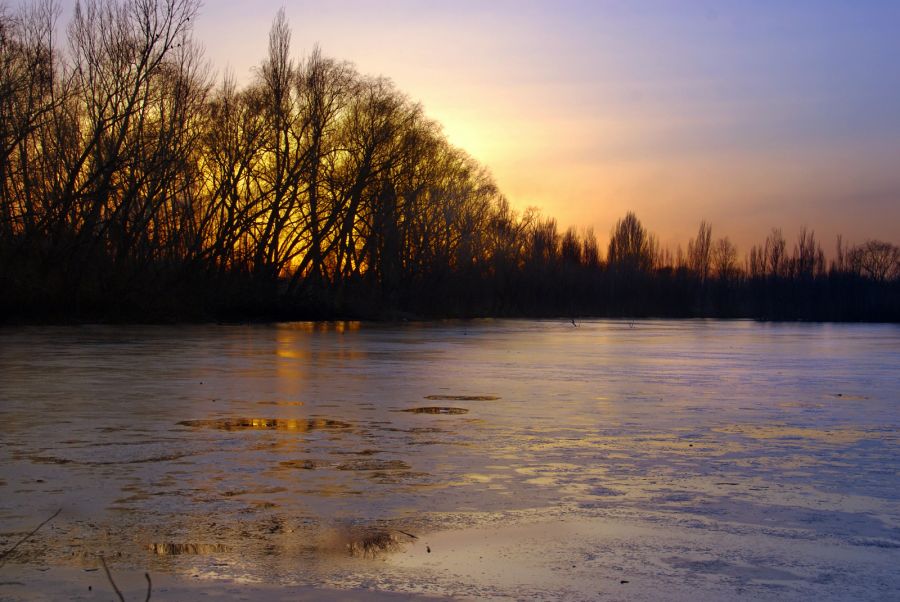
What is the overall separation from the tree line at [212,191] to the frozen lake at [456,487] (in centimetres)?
2189

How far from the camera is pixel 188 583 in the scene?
3.62 metres

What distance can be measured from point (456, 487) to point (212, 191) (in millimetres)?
43876

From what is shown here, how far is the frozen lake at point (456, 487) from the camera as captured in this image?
3.80 meters

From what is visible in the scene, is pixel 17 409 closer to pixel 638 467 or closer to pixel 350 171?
pixel 638 467

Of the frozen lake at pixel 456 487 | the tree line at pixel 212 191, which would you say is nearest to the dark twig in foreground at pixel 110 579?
the frozen lake at pixel 456 487

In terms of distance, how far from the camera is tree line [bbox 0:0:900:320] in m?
32.5

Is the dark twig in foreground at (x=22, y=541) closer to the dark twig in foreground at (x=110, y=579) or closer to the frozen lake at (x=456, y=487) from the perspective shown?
the frozen lake at (x=456, y=487)

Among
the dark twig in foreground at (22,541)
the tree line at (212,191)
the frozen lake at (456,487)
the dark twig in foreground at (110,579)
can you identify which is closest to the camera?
the dark twig in foreground at (110,579)

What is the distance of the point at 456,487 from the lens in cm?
560

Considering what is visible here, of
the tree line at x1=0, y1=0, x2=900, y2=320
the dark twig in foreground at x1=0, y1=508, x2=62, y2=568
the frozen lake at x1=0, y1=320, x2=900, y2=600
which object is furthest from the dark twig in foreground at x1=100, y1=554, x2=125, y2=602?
the tree line at x1=0, y1=0, x2=900, y2=320

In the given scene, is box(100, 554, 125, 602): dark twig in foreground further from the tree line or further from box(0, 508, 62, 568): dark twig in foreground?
the tree line

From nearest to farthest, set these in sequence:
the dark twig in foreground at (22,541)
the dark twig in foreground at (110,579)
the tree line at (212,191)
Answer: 1. the dark twig in foreground at (110,579)
2. the dark twig in foreground at (22,541)
3. the tree line at (212,191)

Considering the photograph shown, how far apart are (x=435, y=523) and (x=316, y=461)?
1.97 metres

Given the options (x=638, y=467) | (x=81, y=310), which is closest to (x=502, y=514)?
(x=638, y=467)
